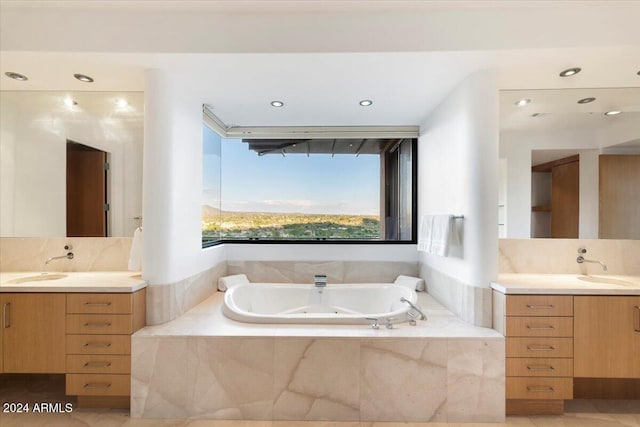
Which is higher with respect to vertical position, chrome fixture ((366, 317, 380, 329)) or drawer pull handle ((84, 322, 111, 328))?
drawer pull handle ((84, 322, 111, 328))

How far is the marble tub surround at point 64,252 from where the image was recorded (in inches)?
95.0

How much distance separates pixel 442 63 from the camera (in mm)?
1851

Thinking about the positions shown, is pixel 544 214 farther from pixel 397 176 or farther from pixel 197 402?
pixel 197 402

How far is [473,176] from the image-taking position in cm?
199

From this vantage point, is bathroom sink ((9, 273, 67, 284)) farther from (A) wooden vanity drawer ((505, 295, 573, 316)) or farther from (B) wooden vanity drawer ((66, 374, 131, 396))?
(A) wooden vanity drawer ((505, 295, 573, 316))

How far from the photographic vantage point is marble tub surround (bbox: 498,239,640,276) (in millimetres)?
2324

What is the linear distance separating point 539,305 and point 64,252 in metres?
3.54

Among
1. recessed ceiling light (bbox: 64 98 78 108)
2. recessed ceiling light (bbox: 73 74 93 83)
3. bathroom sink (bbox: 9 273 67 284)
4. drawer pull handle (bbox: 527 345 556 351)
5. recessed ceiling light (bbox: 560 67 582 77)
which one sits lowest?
drawer pull handle (bbox: 527 345 556 351)

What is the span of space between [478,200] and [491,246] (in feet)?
1.04

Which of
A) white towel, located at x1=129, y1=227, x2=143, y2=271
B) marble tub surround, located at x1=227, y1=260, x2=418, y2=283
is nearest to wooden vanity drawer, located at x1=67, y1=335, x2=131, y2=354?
white towel, located at x1=129, y1=227, x2=143, y2=271

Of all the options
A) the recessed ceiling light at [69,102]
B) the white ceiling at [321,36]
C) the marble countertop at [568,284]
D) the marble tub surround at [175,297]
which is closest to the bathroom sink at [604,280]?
the marble countertop at [568,284]

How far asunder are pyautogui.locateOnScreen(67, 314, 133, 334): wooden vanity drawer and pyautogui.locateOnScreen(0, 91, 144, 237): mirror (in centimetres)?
81

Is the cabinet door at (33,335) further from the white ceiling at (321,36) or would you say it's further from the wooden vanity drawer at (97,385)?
the white ceiling at (321,36)

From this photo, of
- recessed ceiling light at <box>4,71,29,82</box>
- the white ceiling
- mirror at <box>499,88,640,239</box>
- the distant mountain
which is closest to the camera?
the white ceiling
